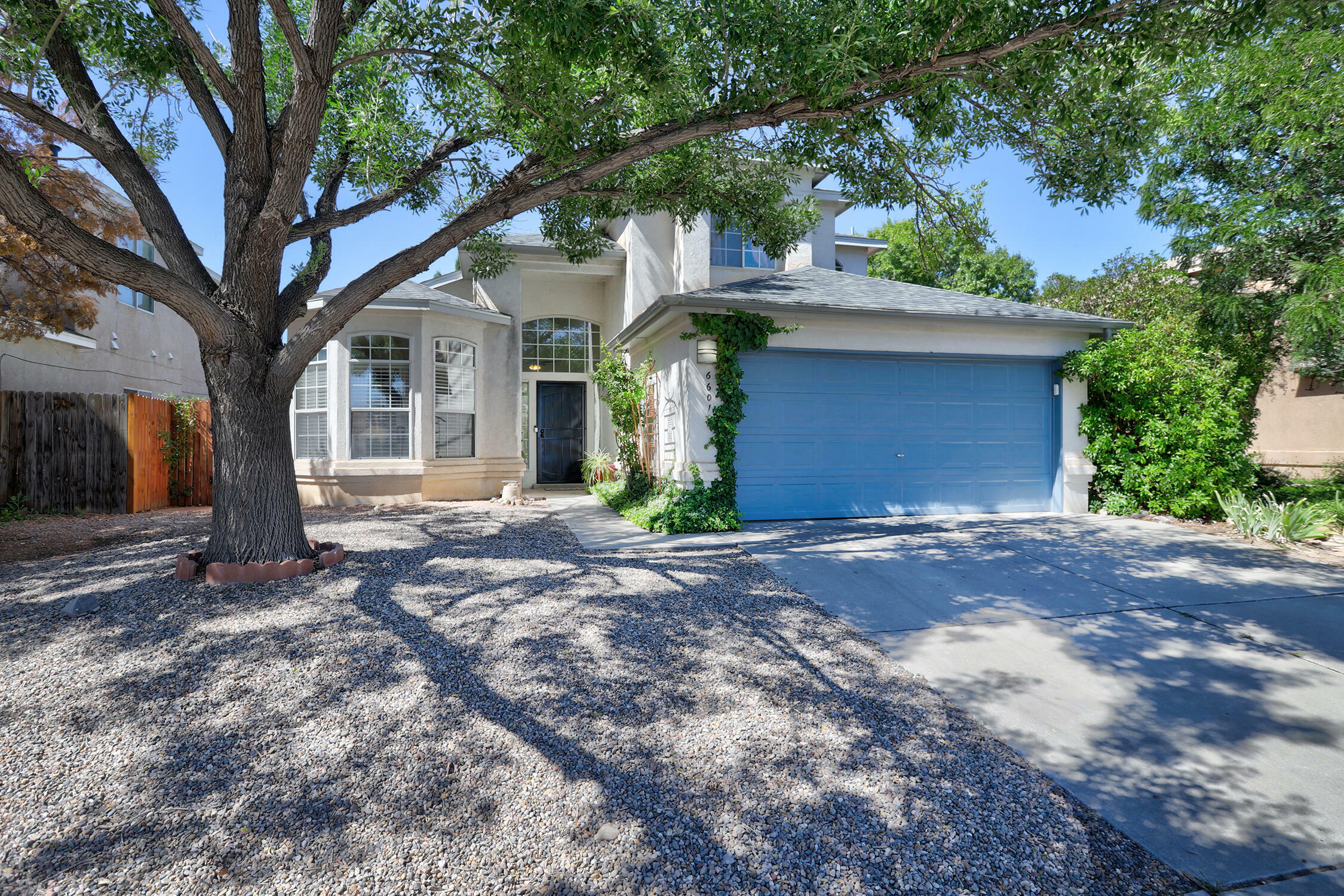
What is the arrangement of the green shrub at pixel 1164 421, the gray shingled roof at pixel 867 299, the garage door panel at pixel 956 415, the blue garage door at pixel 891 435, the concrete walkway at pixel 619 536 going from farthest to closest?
the garage door panel at pixel 956 415 → the blue garage door at pixel 891 435 → the green shrub at pixel 1164 421 → the gray shingled roof at pixel 867 299 → the concrete walkway at pixel 619 536

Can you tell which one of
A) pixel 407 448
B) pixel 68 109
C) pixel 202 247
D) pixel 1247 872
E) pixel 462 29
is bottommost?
pixel 1247 872

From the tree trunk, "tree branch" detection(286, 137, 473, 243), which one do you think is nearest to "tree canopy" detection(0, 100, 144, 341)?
"tree branch" detection(286, 137, 473, 243)

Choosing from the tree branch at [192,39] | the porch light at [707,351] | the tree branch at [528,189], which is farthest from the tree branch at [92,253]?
the porch light at [707,351]

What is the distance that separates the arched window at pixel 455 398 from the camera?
10.4 metres

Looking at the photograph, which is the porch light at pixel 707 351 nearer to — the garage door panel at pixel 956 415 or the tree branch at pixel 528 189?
the tree branch at pixel 528 189

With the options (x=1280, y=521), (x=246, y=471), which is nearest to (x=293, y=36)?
(x=246, y=471)

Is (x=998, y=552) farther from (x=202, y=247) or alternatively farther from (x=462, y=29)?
(x=202, y=247)

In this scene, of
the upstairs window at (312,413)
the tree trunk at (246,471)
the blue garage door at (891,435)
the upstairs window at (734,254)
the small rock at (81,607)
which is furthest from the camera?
the upstairs window at (734,254)

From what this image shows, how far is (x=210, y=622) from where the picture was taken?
4.22m

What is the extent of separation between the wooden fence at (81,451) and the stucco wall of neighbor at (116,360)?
1242 mm

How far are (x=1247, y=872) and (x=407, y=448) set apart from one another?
10319mm

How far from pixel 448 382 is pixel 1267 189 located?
12531 mm

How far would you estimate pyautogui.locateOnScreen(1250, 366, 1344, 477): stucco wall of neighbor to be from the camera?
40.4ft

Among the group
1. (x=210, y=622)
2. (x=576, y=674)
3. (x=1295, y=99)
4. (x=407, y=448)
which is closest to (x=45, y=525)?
(x=407, y=448)
